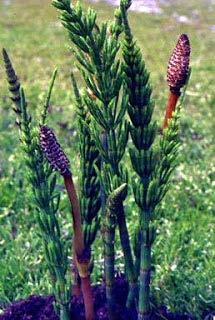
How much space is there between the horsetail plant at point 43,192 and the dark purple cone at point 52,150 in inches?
6.0

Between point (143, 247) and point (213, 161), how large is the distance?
3.44 metres

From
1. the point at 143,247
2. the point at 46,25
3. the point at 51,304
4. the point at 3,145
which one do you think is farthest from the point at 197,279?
the point at 46,25

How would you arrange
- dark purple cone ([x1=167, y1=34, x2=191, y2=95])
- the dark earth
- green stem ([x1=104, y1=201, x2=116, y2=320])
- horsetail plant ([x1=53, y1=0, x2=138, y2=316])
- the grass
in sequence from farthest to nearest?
the grass
the dark earth
green stem ([x1=104, y1=201, x2=116, y2=320])
dark purple cone ([x1=167, y1=34, x2=191, y2=95])
horsetail plant ([x1=53, y1=0, x2=138, y2=316])

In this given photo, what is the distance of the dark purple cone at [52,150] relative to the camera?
2482mm

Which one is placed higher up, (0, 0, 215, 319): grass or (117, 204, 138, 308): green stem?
(0, 0, 215, 319): grass

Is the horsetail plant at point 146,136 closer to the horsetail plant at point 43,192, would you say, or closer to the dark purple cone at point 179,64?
the dark purple cone at point 179,64

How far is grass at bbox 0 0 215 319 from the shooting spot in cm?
402

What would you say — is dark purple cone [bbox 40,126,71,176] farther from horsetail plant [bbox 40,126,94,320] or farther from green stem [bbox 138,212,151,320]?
green stem [bbox 138,212,151,320]

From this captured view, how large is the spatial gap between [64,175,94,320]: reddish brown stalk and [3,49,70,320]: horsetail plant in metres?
0.06

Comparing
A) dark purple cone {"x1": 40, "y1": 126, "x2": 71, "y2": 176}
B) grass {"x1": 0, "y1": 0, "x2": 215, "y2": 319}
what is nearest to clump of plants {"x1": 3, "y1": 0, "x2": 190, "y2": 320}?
dark purple cone {"x1": 40, "y1": 126, "x2": 71, "y2": 176}

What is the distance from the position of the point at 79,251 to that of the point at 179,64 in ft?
2.41

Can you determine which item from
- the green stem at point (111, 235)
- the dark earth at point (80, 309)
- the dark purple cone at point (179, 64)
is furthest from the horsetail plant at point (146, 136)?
the dark earth at point (80, 309)

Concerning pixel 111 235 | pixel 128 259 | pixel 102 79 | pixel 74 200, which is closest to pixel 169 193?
pixel 128 259

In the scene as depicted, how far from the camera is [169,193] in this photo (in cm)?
537
